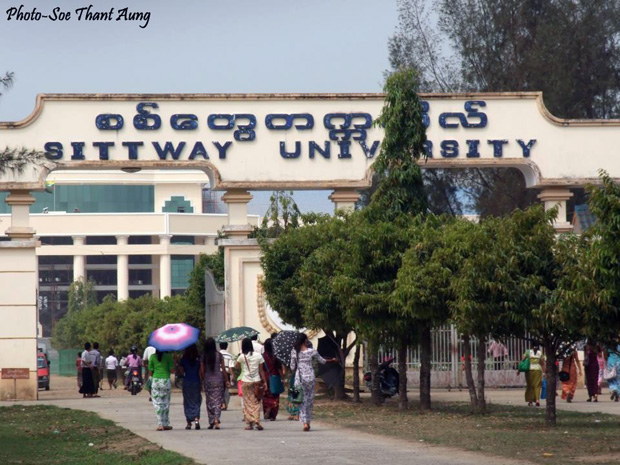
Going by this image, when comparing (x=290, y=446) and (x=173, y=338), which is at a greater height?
(x=173, y=338)

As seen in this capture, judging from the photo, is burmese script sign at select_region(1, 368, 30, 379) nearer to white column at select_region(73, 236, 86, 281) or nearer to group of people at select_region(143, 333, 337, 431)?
group of people at select_region(143, 333, 337, 431)

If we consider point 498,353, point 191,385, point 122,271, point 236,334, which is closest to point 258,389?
point 191,385

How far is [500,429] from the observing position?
2194cm

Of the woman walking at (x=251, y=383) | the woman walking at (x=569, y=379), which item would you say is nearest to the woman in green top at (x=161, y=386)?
the woman walking at (x=251, y=383)

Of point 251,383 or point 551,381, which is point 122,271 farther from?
point 551,381

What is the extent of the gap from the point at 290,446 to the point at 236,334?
43.9 feet

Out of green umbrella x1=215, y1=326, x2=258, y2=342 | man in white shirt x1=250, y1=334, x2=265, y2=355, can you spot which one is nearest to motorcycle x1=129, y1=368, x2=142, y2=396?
green umbrella x1=215, y1=326, x2=258, y2=342

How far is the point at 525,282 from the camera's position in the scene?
21.8 metres

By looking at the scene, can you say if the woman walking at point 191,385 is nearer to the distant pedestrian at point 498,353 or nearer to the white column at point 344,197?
the white column at point 344,197

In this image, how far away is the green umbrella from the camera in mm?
31614

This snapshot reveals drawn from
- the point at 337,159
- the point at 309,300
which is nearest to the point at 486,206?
the point at 337,159

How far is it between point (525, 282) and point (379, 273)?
18.4 ft

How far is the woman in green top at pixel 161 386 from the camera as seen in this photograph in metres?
22.5

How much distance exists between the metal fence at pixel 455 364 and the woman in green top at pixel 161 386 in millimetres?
15716
